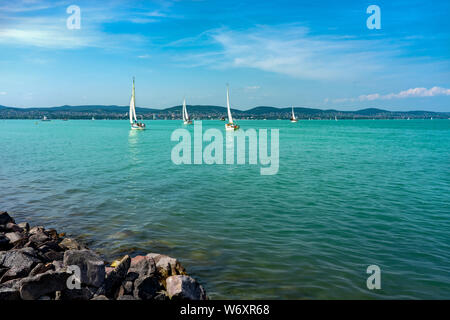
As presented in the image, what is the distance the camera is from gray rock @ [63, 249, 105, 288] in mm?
8648

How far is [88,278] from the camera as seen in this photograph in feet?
28.4

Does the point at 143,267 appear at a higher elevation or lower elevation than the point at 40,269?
lower

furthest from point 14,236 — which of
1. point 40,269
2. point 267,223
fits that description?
point 267,223

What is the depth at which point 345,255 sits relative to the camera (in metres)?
12.8

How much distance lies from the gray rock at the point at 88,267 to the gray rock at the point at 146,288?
1025mm

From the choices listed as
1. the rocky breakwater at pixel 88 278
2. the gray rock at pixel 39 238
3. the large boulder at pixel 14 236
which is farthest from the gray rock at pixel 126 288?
the large boulder at pixel 14 236

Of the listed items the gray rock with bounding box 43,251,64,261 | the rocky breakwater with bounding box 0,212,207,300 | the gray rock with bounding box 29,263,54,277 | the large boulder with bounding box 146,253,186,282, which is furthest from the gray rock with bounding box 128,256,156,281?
the gray rock with bounding box 43,251,64,261

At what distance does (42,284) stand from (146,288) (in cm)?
269

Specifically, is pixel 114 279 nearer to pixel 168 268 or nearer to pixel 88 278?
pixel 88 278

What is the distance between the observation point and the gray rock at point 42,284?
26.3 ft

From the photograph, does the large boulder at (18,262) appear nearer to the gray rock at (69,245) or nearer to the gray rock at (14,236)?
the gray rock at (69,245)

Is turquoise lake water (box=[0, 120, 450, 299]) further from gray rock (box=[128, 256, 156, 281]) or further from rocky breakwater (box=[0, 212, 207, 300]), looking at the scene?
gray rock (box=[128, 256, 156, 281])
